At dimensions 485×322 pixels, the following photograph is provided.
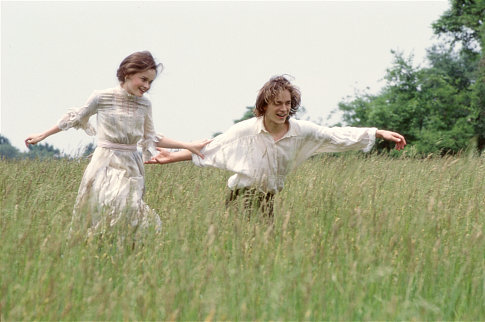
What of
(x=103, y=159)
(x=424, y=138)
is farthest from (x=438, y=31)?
(x=103, y=159)

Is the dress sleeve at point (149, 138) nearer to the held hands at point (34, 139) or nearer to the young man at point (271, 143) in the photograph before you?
the young man at point (271, 143)

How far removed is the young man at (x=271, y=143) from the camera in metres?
4.10

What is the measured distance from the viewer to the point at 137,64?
394cm

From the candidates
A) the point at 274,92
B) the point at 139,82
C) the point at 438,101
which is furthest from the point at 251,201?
the point at 438,101

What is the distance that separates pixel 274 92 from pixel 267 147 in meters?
0.43

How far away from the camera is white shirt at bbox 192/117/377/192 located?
413 centimetres

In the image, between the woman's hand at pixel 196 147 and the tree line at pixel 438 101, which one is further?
the tree line at pixel 438 101

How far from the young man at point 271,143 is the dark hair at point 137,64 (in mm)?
712

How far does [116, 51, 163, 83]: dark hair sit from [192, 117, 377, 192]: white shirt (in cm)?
78

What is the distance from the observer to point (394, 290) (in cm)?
257

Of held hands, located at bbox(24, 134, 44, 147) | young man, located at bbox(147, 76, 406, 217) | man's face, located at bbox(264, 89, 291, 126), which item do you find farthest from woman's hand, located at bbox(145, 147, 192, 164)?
held hands, located at bbox(24, 134, 44, 147)

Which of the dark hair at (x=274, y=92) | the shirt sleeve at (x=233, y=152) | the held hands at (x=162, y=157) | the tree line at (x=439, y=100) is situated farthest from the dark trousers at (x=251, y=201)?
the tree line at (x=439, y=100)

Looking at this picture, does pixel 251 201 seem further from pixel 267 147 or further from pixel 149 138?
pixel 149 138

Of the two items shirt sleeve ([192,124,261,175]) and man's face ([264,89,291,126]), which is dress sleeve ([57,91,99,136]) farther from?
man's face ([264,89,291,126])
